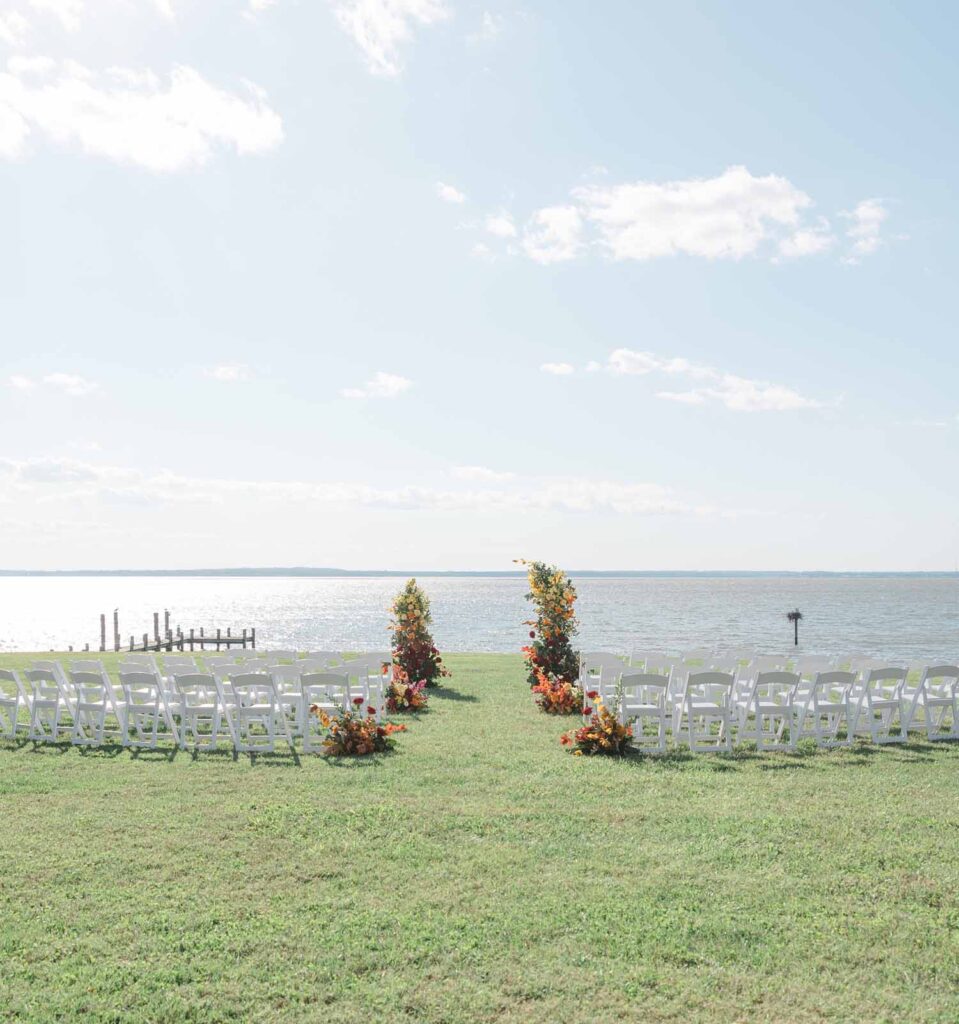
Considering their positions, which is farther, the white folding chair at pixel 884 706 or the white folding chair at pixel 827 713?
the white folding chair at pixel 884 706

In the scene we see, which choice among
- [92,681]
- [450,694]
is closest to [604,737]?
[92,681]

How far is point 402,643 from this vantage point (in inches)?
690

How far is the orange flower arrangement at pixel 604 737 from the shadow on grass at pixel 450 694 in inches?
200

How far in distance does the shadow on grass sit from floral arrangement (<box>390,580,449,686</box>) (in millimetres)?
474

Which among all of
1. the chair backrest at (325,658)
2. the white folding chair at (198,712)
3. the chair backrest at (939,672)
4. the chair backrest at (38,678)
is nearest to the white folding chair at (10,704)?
the chair backrest at (38,678)

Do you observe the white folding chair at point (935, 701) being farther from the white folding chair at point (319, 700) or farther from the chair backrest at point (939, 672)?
the white folding chair at point (319, 700)

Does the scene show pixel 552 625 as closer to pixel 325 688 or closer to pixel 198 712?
pixel 325 688

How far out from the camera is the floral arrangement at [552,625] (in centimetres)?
1575

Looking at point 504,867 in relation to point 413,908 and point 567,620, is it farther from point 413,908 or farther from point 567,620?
point 567,620

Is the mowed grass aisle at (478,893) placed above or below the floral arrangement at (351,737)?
below

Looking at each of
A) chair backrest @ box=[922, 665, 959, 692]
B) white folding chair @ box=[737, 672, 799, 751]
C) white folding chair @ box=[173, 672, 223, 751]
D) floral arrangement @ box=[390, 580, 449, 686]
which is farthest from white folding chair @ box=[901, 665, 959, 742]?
floral arrangement @ box=[390, 580, 449, 686]

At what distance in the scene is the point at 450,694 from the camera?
619 inches

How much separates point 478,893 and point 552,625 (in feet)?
34.3

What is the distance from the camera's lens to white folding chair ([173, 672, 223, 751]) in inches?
384
